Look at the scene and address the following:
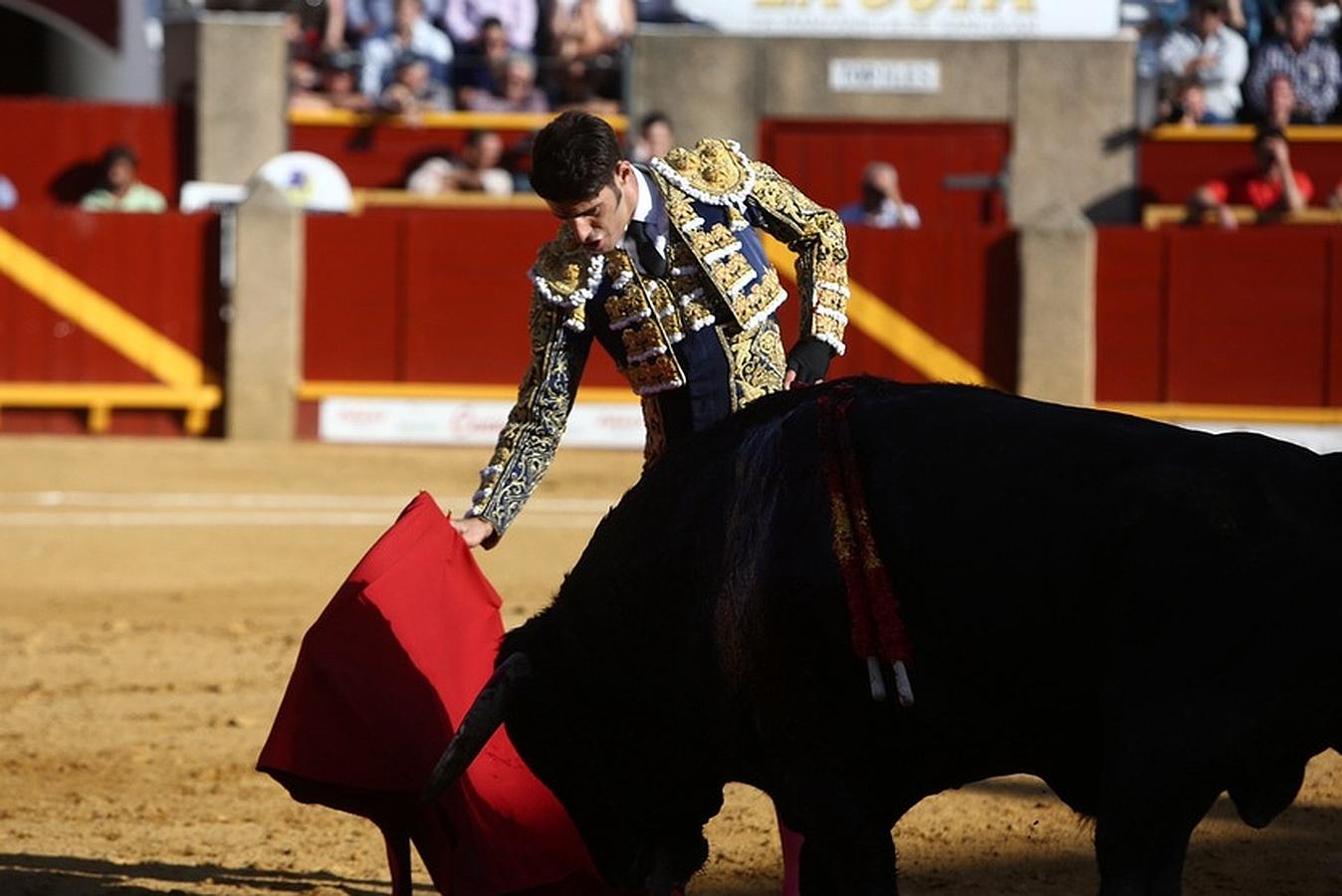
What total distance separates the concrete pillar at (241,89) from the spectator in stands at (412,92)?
22.7 inches

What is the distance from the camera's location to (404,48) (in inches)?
442

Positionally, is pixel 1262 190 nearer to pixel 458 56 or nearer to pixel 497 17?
pixel 497 17

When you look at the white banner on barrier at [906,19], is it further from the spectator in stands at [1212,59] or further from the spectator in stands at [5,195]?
the spectator in stands at [5,195]

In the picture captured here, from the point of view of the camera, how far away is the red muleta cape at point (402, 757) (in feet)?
9.92

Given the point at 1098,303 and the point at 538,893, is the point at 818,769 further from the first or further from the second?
the point at 1098,303

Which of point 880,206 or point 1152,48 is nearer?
point 880,206

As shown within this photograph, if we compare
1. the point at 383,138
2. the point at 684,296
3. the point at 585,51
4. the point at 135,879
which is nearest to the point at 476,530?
the point at 684,296

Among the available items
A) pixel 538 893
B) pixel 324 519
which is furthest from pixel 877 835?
pixel 324 519

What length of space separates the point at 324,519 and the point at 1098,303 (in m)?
4.22

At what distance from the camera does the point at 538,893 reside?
10.0 ft

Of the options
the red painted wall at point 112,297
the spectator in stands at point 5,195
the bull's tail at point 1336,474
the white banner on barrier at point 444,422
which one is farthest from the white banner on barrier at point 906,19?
the bull's tail at point 1336,474

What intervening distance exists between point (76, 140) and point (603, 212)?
30.3ft

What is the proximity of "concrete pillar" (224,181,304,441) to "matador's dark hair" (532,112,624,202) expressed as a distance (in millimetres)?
7372

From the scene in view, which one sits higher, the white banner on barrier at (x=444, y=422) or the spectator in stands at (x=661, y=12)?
the spectator in stands at (x=661, y=12)
